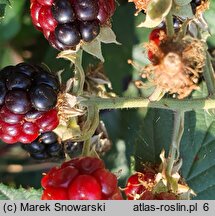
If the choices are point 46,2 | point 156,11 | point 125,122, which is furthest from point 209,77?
point 125,122

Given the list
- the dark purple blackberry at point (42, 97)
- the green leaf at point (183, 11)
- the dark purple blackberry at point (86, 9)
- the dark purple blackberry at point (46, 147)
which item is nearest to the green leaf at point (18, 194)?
the dark purple blackberry at point (46, 147)

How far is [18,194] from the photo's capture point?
1.95 meters

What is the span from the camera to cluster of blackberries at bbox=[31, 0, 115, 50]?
1650mm

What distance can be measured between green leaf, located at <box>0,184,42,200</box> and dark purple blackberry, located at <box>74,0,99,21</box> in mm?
618

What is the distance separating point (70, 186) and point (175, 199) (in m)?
0.33

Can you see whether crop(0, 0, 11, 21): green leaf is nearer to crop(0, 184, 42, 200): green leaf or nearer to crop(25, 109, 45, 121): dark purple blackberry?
crop(25, 109, 45, 121): dark purple blackberry

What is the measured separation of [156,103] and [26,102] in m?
0.37

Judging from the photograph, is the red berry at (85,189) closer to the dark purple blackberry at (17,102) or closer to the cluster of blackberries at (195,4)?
the dark purple blackberry at (17,102)

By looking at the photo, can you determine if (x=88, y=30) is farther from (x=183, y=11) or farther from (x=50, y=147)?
(x=50, y=147)

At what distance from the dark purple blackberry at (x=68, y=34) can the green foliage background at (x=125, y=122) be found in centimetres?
29

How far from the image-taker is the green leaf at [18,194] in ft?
6.37

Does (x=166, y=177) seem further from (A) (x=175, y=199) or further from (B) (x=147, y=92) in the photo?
(B) (x=147, y=92)

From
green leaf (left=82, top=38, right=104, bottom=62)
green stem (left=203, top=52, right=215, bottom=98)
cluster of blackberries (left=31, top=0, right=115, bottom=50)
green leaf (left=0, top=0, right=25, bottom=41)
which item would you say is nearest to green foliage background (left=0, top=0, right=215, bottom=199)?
green leaf (left=0, top=0, right=25, bottom=41)

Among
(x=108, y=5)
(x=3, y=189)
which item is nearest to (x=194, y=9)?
(x=108, y=5)
